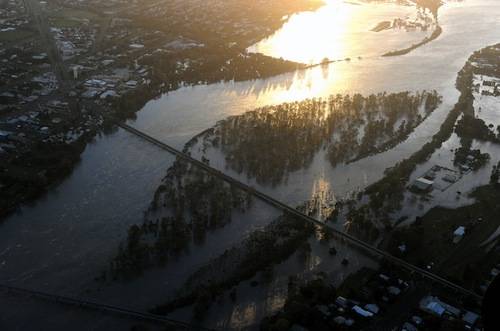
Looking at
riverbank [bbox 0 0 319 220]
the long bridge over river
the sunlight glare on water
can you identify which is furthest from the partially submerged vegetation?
the sunlight glare on water

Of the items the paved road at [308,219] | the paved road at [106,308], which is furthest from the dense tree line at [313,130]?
the paved road at [106,308]

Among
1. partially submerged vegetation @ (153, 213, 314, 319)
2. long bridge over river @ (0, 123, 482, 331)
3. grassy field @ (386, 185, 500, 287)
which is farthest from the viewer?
grassy field @ (386, 185, 500, 287)

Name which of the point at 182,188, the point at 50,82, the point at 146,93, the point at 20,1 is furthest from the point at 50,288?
the point at 20,1

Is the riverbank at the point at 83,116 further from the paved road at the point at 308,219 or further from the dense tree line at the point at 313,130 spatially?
the dense tree line at the point at 313,130

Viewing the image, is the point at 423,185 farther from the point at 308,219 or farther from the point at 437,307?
the point at 437,307

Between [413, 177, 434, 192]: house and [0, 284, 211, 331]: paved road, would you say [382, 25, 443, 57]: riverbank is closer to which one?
[413, 177, 434, 192]: house

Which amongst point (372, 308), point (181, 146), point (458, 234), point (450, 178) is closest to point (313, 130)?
point (181, 146)
